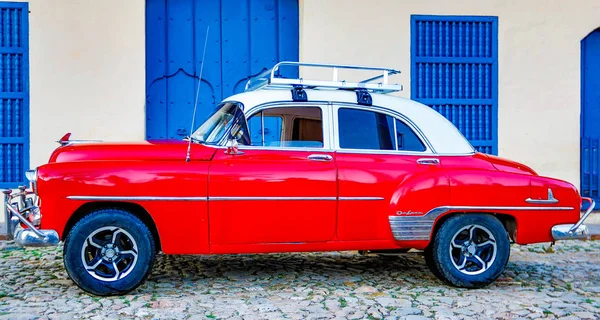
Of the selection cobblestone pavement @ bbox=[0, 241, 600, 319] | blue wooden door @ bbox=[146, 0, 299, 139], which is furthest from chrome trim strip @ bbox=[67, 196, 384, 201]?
blue wooden door @ bbox=[146, 0, 299, 139]

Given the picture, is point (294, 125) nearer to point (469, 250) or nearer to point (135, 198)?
point (135, 198)

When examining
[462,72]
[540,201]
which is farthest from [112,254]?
[462,72]

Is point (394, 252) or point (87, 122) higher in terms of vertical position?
point (87, 122)

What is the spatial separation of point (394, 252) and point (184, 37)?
450 cm

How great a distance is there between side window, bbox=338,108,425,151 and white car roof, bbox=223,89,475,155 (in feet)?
0.30

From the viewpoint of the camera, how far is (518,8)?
10094 millimetres

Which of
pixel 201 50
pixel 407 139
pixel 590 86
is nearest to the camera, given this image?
pixel 407 139

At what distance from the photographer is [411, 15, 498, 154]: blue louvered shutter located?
997 cm

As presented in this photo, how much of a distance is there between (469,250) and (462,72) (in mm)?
4309

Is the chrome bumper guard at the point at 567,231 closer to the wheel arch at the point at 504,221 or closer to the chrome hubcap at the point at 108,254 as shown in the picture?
the wheel arch at the point at 504,221

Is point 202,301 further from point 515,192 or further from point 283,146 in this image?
point 515,192

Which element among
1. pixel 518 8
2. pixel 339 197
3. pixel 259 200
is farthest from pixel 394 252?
pixel 518 8

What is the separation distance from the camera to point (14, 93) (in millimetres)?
9320

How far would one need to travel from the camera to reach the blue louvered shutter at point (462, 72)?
997 cm
